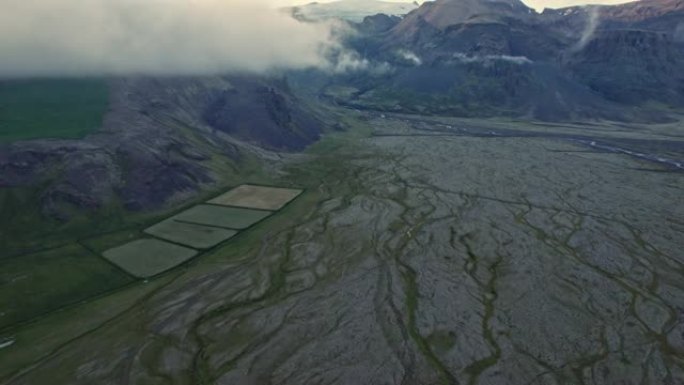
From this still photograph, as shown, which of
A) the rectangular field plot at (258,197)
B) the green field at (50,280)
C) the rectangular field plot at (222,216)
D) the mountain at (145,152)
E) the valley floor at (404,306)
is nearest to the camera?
the valley floor at (404,306)

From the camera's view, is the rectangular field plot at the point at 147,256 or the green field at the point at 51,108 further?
the green field at the point at 51,108

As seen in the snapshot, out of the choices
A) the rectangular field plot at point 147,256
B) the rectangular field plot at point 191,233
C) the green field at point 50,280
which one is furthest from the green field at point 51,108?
the rectangular field plot at point 147,256

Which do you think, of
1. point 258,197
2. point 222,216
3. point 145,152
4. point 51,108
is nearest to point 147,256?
point 222,216

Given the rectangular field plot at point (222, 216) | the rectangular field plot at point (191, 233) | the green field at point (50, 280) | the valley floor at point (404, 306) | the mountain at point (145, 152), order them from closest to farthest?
the valley floor at point (404, 306) < the green field at point (50, 280) < the rectangular field plot at point (191, 233) < the rectangular field plot at point (222, 216) < the mountain at point (145, 152)

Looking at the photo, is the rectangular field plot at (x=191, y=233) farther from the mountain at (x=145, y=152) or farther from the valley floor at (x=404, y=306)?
the mountain at (x=145, y=152)

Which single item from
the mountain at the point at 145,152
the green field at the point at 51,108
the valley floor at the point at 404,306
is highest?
the green field at the point at 51,108

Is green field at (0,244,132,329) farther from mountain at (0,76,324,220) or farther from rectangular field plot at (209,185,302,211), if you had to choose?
rectangular field plot at (209,185,302,211)
